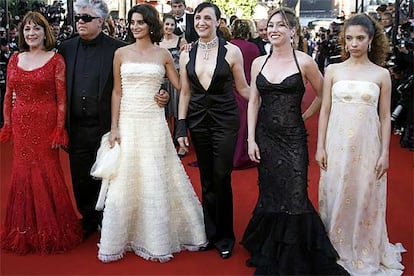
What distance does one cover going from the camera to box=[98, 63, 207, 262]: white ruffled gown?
12.1ft

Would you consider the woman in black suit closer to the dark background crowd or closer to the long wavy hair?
the dark background crowd

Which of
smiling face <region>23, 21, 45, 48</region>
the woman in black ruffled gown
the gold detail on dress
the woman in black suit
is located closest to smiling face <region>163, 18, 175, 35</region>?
smiling face <region>23, 21, 45, 48</region>

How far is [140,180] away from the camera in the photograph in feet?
12.3

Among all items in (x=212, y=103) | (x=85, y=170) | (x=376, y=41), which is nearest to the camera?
(x=376, y=41)

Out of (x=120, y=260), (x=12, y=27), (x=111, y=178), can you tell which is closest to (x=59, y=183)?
(x=111, y=178)

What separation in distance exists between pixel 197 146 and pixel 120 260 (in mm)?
909

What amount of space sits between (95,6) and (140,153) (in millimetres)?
1059

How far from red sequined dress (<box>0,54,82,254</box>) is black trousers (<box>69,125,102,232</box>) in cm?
13

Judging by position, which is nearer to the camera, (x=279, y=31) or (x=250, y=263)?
(x=279, y=31)

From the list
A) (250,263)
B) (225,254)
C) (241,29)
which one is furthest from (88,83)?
(241,29)

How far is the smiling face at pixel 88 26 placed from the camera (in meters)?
3.82

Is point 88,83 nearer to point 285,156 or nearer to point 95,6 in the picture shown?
point 95,6

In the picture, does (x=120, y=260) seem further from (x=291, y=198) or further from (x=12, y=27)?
(x=12, y=27)

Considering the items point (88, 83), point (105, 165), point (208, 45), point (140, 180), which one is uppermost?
point (208, 45)
